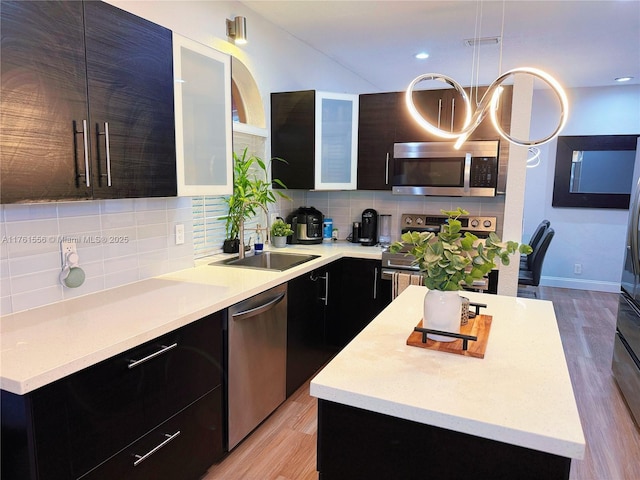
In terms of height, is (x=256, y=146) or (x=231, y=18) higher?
(x=231, y=18)

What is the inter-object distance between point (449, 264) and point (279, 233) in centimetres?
215

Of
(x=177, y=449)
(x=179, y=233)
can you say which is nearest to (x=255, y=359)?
(x=177, y=449)

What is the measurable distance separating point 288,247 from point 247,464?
1.72m

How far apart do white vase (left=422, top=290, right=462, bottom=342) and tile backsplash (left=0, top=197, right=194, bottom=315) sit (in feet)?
4.91

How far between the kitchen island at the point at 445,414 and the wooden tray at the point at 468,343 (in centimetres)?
2

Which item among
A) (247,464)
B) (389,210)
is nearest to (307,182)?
(389,210)

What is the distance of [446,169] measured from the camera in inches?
130

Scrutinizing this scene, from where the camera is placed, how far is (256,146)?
11.3ft

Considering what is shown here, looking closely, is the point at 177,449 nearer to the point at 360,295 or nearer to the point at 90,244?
the point at 90,244

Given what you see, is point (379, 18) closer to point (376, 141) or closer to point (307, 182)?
point (376, 141)

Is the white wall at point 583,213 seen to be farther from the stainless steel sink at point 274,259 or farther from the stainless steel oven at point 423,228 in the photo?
the stainless steel sink at point 274,259

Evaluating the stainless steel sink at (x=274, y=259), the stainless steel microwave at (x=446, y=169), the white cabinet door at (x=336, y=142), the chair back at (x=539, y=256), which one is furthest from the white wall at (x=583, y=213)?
the stainless steel sink at (x=274, y=259)

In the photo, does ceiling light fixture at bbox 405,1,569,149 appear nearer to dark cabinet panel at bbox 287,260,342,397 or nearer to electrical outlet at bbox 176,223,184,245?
dark cabinet panel at bbox 287,260,342,397

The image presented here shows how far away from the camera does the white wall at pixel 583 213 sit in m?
5.42
